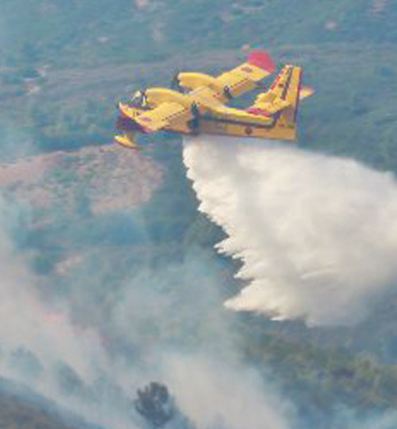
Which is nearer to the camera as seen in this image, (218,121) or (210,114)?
(218,121)

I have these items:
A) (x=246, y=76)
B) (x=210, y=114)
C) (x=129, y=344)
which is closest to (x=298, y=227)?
(x=210, y=114)

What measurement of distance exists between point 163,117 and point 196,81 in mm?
9934

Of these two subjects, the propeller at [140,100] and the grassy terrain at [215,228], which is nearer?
the propeller at [140,100]

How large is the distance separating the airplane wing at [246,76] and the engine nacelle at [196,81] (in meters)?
0.68

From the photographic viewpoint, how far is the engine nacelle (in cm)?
12350

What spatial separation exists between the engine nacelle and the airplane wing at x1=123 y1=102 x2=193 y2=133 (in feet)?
24.3

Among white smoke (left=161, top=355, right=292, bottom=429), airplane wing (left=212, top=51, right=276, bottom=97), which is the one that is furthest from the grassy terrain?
airplane wing (left=212, top=51, right=276, bottom=97)

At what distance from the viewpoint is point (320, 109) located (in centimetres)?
17725

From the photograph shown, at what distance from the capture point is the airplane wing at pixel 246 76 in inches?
4924

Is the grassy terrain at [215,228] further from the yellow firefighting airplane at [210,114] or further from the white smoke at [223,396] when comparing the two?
the yellow firefighting airplane at [210,114]

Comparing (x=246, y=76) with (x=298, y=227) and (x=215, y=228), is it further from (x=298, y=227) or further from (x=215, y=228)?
(x=215, y=228)

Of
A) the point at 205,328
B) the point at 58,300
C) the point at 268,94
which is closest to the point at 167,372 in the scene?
the point at 205,328

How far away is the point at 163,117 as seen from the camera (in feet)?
378

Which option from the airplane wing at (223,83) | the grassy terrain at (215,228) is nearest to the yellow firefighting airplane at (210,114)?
the airplane wing at (223,83)
